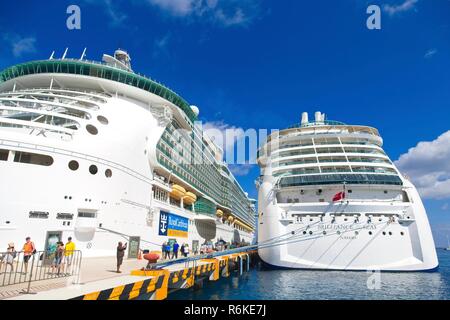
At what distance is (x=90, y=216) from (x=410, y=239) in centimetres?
2279

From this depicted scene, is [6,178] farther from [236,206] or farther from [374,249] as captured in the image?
[236,206]

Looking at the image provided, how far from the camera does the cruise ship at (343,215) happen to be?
19906 mm

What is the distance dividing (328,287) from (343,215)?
6709mm

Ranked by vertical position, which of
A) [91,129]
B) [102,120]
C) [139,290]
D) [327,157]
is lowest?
[139,290]

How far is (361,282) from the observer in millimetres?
17375

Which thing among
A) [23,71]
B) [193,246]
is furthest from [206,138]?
[23,71]

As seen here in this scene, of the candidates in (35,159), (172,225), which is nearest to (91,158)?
(35,159)

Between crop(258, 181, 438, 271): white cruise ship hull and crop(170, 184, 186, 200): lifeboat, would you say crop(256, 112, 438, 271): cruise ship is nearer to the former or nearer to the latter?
crop(258, 181, 438, 271): white cruise ship hull

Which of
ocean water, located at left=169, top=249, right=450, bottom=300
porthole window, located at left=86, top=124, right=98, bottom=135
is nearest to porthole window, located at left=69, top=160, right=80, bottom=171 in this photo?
porthole window, located at left=86, top=124, right=98, bottom=135

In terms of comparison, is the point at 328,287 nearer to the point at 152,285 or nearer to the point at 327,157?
the point at 152,285

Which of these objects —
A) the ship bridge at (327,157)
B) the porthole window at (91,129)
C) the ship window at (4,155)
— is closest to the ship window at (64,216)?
the ship window at (4,155)

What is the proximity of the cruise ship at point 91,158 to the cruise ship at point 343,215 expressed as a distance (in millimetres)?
10814

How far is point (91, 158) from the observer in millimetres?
17766

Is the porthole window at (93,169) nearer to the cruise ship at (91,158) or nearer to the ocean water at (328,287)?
the cruise ship at (91,158)
